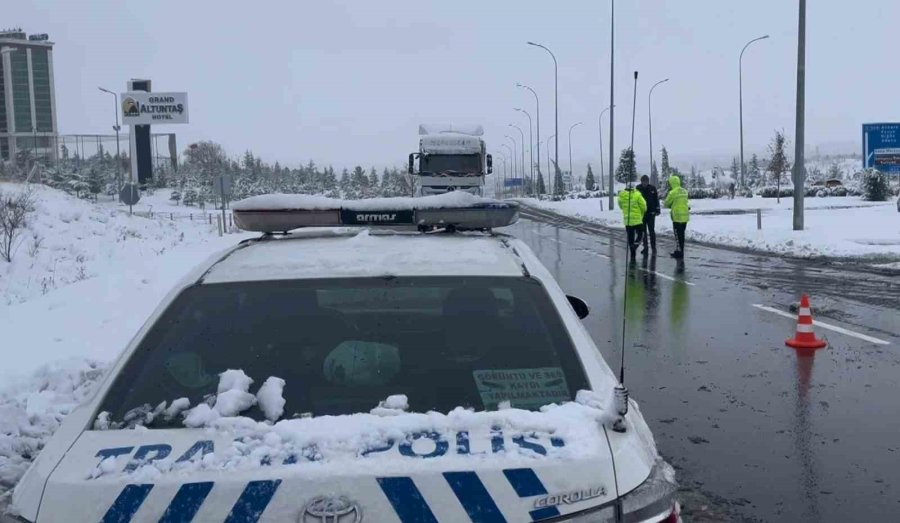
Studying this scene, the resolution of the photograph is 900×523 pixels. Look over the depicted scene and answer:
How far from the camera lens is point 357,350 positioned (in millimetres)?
3074

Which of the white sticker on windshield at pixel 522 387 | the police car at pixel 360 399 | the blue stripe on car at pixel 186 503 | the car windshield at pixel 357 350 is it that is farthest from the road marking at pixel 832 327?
the blue stripe on car at pixel 186 503

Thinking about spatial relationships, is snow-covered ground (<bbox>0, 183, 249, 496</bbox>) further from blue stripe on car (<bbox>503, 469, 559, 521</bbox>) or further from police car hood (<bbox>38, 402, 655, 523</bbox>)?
blue stripe on car (<bbox>503, 469, 559, 521</bbox>)

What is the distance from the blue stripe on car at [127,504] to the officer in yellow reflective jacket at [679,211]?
18037mm

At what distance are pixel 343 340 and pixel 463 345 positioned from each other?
445 mm

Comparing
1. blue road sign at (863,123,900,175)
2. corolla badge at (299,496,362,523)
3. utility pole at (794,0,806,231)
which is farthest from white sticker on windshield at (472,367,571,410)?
blue road sign at (863,123,900,175)

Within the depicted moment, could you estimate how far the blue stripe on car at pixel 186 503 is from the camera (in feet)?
6.75

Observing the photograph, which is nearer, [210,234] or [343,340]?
[343,340]

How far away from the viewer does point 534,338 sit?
3105mm

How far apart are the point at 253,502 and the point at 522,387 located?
1085 mm

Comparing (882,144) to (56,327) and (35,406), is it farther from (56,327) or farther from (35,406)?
(35,406)

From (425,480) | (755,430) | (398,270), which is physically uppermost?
(398,270)

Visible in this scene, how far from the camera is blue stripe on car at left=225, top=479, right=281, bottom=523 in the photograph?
2051mm

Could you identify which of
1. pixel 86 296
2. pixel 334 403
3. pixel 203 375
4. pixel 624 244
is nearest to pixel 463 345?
pixel 334 403

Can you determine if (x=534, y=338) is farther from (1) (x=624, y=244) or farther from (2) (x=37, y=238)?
(2) (x=37, y=238)
